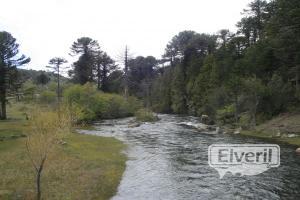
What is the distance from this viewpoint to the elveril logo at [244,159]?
34100 mm

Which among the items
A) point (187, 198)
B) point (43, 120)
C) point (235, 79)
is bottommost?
point (187, 198)

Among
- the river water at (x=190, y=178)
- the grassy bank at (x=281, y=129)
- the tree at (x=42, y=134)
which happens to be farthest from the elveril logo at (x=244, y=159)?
the tree at (x=42, y=134)

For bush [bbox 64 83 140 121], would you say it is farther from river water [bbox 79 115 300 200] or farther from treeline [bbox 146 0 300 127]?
river water [bbox 79 115 300 200]

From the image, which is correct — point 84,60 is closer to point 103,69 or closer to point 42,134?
point 103,69

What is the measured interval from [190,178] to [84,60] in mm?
94387

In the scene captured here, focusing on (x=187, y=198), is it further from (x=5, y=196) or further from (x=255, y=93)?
(x=255, y=93)

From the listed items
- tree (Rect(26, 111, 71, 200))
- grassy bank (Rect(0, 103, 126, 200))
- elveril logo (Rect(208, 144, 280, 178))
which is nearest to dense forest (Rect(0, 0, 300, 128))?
elveril logo (Rect(208, 144, 280, 178))

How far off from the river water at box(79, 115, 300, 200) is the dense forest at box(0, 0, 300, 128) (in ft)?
57.8

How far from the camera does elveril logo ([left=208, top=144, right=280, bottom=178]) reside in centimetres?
3410

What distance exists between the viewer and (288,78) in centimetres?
7119

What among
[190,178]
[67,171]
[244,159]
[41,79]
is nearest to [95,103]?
A: [244,159]

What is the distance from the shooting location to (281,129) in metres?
57.6

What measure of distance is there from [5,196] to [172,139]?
1311 inches

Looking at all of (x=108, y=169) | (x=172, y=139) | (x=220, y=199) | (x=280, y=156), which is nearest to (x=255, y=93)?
(x=172, y=139)
